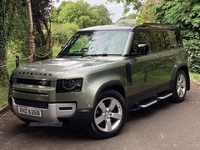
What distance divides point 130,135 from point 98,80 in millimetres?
1111

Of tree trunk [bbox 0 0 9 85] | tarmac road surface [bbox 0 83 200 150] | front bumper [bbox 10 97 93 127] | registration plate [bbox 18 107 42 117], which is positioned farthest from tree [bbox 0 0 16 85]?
front bumper [bbox 10 97 93 127]

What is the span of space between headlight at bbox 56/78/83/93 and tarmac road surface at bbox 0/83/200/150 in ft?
2.85

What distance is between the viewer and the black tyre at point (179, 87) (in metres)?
7.30

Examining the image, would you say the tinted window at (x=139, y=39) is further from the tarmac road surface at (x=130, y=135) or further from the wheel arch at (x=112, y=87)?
the tarmac road surface at (x=130, y=135)

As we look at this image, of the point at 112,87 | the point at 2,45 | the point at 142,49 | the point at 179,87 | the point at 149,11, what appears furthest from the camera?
the point at 149,11

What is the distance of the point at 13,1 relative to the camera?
36.3 ft

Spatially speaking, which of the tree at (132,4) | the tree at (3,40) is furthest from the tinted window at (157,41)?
the tree at (132,4)

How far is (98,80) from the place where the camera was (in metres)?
4.82

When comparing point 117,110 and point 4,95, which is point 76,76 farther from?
point 4,95

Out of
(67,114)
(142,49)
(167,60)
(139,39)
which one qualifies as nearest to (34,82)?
(67,114)

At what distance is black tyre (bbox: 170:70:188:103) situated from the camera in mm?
7300

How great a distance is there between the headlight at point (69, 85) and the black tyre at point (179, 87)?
338 cm

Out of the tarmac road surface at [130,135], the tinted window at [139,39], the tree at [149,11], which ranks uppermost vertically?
the tree at [149,11]

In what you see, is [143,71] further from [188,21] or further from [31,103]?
[188,21]
